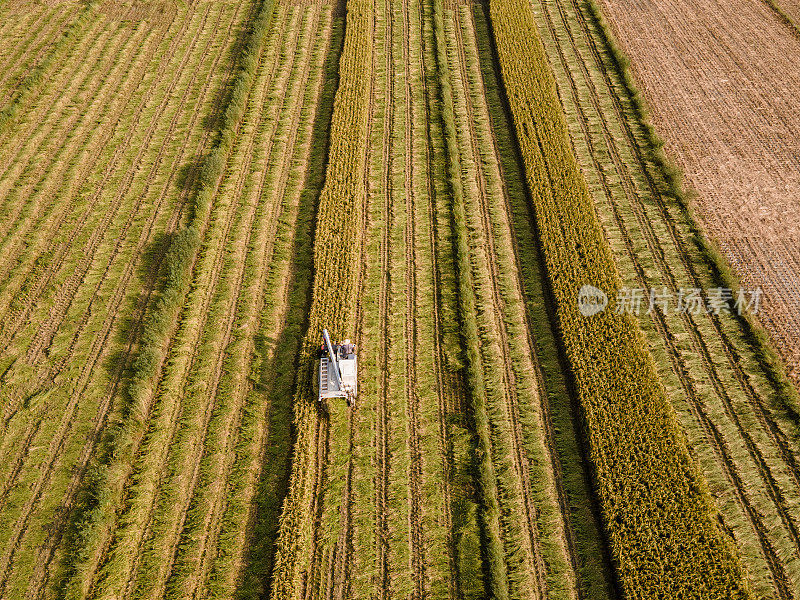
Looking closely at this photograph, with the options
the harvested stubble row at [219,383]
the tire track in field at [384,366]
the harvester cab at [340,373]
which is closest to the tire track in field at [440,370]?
the tire track in field at [384,366]

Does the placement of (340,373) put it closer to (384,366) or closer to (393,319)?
(384,366)

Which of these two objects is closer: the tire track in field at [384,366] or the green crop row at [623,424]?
the green crop row at [623,424]

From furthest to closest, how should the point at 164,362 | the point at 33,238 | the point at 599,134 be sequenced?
the point at 599,134 → the point at 33,238 → the point at 164,362

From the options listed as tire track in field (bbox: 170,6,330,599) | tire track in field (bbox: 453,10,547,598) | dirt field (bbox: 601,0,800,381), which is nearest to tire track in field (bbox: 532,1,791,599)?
dirt field (bbox: 601,0,800,381)

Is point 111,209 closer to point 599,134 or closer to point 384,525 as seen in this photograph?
point 384,525

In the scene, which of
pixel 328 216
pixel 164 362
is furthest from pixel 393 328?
pixel 164 362

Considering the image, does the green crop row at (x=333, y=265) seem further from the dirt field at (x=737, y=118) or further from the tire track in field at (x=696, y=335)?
the dirt field at (x=737, y=118)
